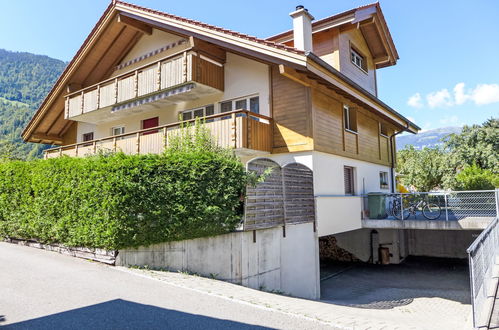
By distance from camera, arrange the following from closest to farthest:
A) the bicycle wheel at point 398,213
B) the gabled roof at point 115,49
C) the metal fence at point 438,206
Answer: the gabled roof at point 115,49 → the metal fence at point 438,206 → the bicycle wheel at point 398,213

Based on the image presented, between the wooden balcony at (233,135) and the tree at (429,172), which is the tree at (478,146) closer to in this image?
the tree at (429,172)

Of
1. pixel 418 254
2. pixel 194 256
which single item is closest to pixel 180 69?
pixel 194 256

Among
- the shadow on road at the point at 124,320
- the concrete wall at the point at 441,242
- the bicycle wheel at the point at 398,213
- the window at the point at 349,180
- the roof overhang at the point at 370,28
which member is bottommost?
the concrete wall at the point at 441,242

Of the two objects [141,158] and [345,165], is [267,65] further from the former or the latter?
[141,158]

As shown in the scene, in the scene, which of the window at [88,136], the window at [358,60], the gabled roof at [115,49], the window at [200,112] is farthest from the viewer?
the window at [88,136]

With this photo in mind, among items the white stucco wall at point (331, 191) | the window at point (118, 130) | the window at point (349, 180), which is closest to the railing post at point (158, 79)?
the white stucco wall at point (331, 191)

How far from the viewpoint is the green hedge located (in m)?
8.21

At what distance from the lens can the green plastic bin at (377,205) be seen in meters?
14.9

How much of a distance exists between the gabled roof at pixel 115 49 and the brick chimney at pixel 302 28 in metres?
0.89

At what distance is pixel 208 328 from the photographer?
508 centimetres

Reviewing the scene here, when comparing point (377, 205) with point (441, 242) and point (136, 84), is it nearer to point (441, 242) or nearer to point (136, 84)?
point (441, 242)

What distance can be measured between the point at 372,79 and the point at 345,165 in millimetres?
7491

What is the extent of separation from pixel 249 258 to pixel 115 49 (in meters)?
14.4

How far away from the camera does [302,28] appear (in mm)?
13273
